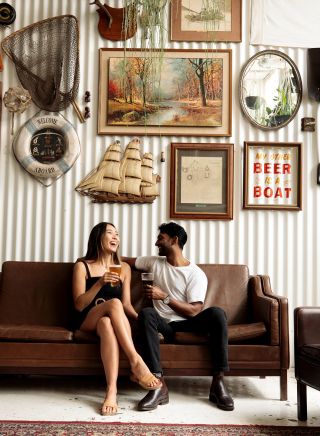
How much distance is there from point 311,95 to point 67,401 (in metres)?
2.88

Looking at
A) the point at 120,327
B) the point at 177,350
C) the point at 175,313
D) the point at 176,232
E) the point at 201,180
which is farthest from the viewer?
the point at 201,180

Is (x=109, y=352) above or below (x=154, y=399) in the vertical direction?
above

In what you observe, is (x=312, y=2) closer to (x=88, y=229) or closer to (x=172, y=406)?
(x=88, y=229)

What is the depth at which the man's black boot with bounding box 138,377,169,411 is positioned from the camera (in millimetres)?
2887

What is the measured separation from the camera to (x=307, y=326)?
8.90 ft

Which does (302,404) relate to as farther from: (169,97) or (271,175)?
(169,97)

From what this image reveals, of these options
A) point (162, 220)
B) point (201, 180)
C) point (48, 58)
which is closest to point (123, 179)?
point (162, 220)

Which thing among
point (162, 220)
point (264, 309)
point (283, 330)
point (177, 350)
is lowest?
point (177, 350)

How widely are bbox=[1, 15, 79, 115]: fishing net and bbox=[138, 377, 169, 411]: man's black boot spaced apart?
→ 2340mm

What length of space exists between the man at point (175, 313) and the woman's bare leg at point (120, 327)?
0.22 feet

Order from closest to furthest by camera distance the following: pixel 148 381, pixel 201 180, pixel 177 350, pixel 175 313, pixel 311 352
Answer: pixel 311 352, pixel 148 381, pixel 177 350, pixel 175 313, pixel 201 180

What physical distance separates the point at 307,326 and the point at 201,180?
5.82ft

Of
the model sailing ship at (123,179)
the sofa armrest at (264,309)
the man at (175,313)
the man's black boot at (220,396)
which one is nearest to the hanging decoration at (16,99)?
the model sailing ship at (123,179)

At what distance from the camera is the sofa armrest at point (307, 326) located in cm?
270
